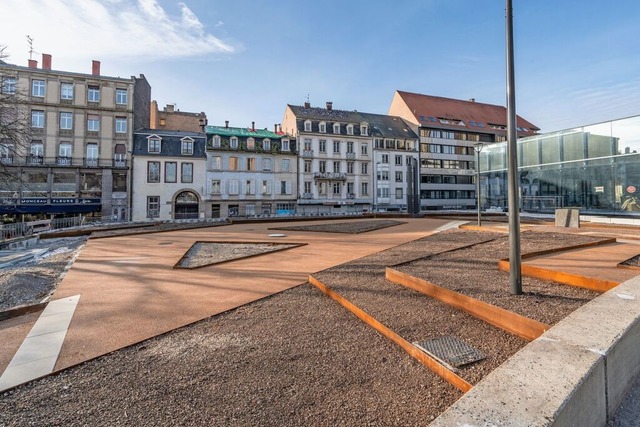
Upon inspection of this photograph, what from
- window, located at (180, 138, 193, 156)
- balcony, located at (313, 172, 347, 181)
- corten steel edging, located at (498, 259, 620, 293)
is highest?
window, located at (180, 138, 193, 156)

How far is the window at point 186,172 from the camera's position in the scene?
36.0m

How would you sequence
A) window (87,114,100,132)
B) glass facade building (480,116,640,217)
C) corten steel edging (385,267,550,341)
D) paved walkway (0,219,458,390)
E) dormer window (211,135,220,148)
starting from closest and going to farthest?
corten steel edging (385,267,550,341) → paved walkway (0,219,458,390) → glass facade building (480,116,640,217) → window (87,114,100,132) → dormer window (211,135,220,148)

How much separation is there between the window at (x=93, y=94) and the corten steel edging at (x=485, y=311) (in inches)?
1611

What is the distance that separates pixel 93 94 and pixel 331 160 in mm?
27798

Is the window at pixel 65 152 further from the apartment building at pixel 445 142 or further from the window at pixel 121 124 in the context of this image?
the apartment building at pixel 445 142

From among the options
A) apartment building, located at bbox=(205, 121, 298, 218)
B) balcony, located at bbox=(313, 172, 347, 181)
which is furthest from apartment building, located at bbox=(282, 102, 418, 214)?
apartment building, located at bbox=(205, 121, 298, 218)

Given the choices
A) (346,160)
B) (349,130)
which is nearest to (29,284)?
(346,160)

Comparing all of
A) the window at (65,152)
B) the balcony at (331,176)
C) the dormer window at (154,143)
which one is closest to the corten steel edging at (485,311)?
the balcony at (331,176)

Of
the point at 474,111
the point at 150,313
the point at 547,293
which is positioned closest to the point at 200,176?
the point at 150,313

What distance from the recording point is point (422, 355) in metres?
3.18

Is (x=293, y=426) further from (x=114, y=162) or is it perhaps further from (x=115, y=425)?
(x=114, y=162)

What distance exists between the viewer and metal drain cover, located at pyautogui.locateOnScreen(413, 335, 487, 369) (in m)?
3.02

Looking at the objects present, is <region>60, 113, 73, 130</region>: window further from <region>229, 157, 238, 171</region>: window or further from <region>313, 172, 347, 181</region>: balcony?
<region>313, 172, 347, 181</region>: balcony

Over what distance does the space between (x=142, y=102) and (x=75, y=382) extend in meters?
42.6
